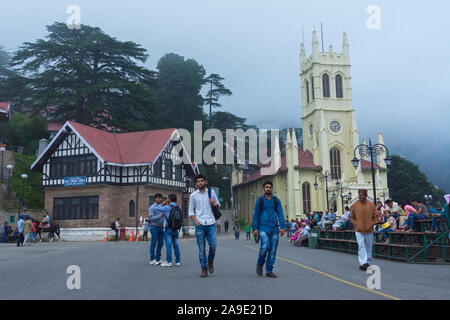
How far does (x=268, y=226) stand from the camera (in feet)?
26.3

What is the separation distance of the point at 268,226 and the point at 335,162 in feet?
168

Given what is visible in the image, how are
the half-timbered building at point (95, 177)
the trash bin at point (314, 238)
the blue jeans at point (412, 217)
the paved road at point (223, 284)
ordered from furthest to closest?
1. the half-timbered building at point (95, 177)
2. the trash bin at point (314, 238)
3. the blue jeans at point (412, 217)
4. the paved road at point (223, 284)

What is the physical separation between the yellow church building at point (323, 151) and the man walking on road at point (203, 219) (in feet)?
143

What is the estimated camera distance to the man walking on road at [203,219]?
26.5ft

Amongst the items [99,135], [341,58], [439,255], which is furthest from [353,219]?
[341,58]

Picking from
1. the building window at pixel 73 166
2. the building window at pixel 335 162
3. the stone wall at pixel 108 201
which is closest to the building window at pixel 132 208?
the stone wall at pixel 108 201

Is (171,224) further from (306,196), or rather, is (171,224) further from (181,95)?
(181,95)

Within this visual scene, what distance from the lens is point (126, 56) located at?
142 feet

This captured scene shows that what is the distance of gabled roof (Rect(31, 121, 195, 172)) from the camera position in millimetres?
32906

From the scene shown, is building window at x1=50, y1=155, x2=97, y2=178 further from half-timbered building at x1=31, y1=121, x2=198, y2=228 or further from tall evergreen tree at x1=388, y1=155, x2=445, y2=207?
tall evergreen tree at x1=388, y1=155, x2=445, y2=207

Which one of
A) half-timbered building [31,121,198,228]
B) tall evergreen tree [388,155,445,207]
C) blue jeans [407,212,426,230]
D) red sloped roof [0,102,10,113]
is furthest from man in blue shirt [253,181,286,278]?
tall evergreen tree [388,155,445,207]

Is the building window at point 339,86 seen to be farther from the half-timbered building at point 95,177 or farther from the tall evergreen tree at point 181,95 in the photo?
the half-timbered building at point 95,177

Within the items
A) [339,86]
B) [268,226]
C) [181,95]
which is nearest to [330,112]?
[339,86]
